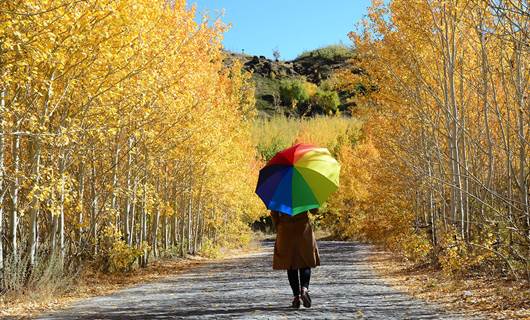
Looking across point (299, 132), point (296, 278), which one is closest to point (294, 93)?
point (299, 132)

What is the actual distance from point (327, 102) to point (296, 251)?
394 feet

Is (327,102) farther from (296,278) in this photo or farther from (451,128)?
(296,278)

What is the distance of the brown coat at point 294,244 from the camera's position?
8477 millimetres

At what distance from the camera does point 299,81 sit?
461 ft

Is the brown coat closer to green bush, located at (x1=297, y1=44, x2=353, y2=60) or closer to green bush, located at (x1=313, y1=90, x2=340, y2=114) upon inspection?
green bush, located at (x1=313, y1=90, x2=340, y2=114)

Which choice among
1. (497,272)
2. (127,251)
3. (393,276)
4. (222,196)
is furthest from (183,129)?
(222,196)

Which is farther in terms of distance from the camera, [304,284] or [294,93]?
[294,93]

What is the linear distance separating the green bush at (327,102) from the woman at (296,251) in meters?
118

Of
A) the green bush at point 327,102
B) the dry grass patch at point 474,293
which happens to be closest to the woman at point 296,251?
the dry grass patch at point 474,293

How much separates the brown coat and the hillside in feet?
306

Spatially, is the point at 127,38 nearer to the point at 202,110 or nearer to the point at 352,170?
the point at 202,110

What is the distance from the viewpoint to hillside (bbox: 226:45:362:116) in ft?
420

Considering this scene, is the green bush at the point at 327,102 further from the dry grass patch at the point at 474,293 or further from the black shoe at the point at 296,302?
the black shoe at the point at 296,302

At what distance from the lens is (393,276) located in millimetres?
15977
